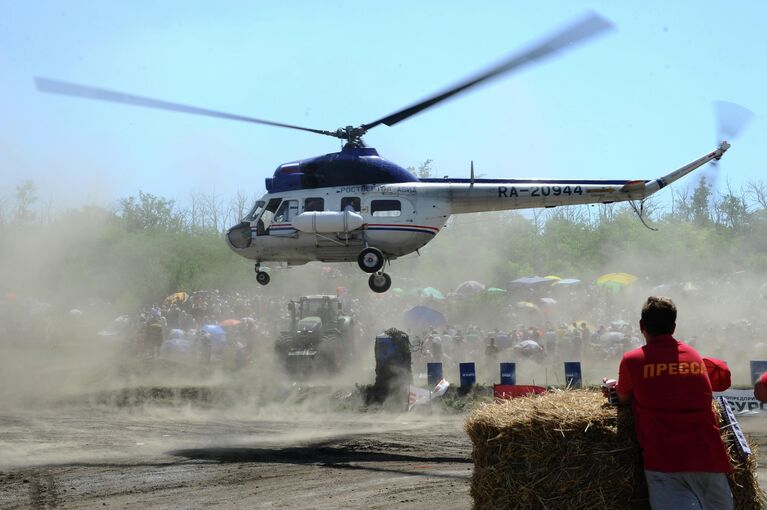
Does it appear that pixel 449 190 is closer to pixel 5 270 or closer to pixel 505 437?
pixel 505 437

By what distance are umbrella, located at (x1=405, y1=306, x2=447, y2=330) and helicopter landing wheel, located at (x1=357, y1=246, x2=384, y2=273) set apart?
40.2 ft

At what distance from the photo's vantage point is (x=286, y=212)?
51.1ft

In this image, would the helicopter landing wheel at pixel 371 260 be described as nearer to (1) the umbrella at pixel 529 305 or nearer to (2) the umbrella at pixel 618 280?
(1) the umbrella at pixel 529 305

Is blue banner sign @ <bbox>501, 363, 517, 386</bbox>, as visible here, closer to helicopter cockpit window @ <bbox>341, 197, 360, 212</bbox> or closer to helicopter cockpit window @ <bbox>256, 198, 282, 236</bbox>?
helicopter cockpit window @ <bbox>341, 197, 360, 212</bbox>

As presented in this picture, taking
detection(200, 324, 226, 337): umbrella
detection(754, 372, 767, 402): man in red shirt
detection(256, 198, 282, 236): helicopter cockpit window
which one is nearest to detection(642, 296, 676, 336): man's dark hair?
detection(754, 372, 767, 402): man in red shirt

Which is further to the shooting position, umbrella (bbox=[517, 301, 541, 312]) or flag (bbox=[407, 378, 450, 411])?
umbrella (bbox=[517, 301, 541, 312])

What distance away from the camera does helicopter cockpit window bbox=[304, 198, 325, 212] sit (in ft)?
50.4

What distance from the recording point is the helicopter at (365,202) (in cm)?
1480

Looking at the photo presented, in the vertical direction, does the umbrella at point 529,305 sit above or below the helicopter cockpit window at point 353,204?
below

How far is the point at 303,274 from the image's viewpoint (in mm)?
40375

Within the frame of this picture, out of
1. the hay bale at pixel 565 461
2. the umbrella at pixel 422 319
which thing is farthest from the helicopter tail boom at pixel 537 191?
the umbrella at pixel 422 319

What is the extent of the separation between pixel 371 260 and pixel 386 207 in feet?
3.42

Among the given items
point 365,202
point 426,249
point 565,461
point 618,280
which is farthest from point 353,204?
point 426,249

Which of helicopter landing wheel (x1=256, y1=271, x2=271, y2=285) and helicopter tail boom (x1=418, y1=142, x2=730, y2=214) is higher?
helicopter tail boom (x1=418, y1=142, x2=730, y2=214)
